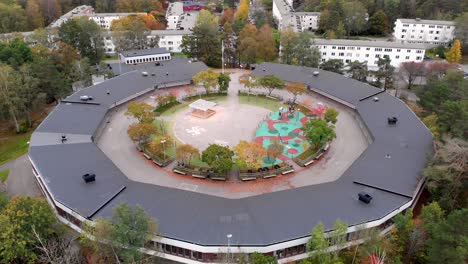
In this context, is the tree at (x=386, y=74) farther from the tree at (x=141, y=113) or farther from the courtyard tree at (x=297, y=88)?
the tree at (x=141, y=113)

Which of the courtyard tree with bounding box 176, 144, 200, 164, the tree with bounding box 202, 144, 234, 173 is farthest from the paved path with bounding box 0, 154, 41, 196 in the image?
the tree with bounding box 202, 144, 234, 173

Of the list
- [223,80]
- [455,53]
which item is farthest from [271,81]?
[455,53]

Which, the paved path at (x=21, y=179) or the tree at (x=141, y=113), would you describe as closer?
the paved path at (x=21, y=179)

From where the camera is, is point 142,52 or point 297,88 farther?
point 142,52

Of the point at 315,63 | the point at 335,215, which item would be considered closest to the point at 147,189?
the point at 335,215

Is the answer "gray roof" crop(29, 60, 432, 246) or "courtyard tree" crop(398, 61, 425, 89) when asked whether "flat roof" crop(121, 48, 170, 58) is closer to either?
"gray roof" crop(29, 60, 432, 246)

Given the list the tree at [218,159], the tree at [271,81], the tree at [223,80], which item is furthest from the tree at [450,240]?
the tree at [223,80]

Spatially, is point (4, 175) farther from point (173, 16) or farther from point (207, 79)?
point (173, 16)
